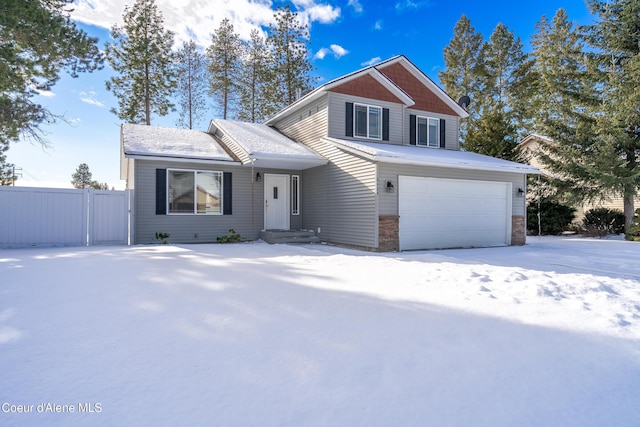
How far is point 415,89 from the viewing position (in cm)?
1347

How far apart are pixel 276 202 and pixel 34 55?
8057 mm

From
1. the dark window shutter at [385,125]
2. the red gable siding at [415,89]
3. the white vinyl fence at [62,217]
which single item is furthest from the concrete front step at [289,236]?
the red gable siding at [415,89]

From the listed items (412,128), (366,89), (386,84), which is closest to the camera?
(366,89)

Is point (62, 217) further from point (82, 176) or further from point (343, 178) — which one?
point (82, 176)

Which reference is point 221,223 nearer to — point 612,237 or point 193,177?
point 193,177

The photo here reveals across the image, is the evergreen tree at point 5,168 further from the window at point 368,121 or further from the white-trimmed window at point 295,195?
the window at point 368,121

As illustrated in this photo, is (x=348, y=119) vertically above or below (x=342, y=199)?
above

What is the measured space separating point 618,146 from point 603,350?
15.4 metres

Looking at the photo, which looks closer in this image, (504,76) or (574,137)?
(574,137)

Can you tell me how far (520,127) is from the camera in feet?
A: 80.2

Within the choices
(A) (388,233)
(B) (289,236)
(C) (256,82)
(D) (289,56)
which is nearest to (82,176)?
(C) (256,82)

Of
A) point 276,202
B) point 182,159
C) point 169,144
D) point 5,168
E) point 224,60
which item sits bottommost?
point 276,202

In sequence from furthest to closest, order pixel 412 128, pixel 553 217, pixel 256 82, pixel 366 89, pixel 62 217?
pixel 256 82, pixel 553 217, pixel 412 128, pixel 366 89, pixel 62 217

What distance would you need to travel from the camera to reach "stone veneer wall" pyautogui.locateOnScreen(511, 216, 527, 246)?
1172cm
